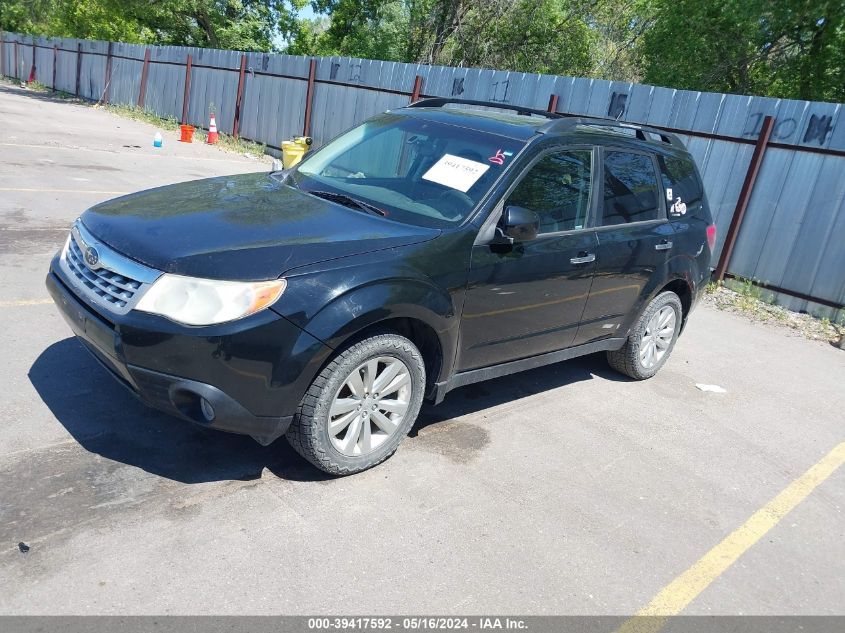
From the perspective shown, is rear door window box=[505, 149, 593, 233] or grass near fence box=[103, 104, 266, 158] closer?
rear door window box=[505, 149, 593, 233]

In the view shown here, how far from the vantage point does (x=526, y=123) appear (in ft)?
15.0

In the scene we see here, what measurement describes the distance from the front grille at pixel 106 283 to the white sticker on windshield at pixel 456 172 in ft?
6.03

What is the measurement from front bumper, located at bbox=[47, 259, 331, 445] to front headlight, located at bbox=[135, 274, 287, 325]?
0.14 feet

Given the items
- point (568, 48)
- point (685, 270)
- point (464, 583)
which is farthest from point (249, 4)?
point (464, 583)

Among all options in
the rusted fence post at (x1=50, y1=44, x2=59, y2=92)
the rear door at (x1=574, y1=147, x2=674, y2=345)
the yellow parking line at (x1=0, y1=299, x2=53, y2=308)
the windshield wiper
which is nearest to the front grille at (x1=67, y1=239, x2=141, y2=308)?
the windshield wiper

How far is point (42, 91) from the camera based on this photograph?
31141mm

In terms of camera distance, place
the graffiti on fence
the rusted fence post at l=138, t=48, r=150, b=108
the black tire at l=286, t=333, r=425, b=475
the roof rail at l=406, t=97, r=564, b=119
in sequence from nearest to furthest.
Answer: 1. the black tire at l=286, t=333, r=425, b=475
2. the roof rail at l=406, t=97, r=564, b=119
3. the graffiti on fence
4. the rusted fence post at l=138, t=48, r=150, b=108

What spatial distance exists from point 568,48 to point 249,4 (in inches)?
703

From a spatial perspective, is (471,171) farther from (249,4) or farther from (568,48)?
(249,4)

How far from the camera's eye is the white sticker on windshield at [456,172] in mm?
4137

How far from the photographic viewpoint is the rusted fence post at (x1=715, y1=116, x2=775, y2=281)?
29.2 ft

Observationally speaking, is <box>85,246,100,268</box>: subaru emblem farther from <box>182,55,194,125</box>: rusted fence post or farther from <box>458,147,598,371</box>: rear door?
<box>182,55,194,125</box>: rusted fence post

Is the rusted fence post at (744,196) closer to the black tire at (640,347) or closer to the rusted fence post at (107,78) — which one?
the black tire at (640,347)

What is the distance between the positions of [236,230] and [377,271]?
0.73m
